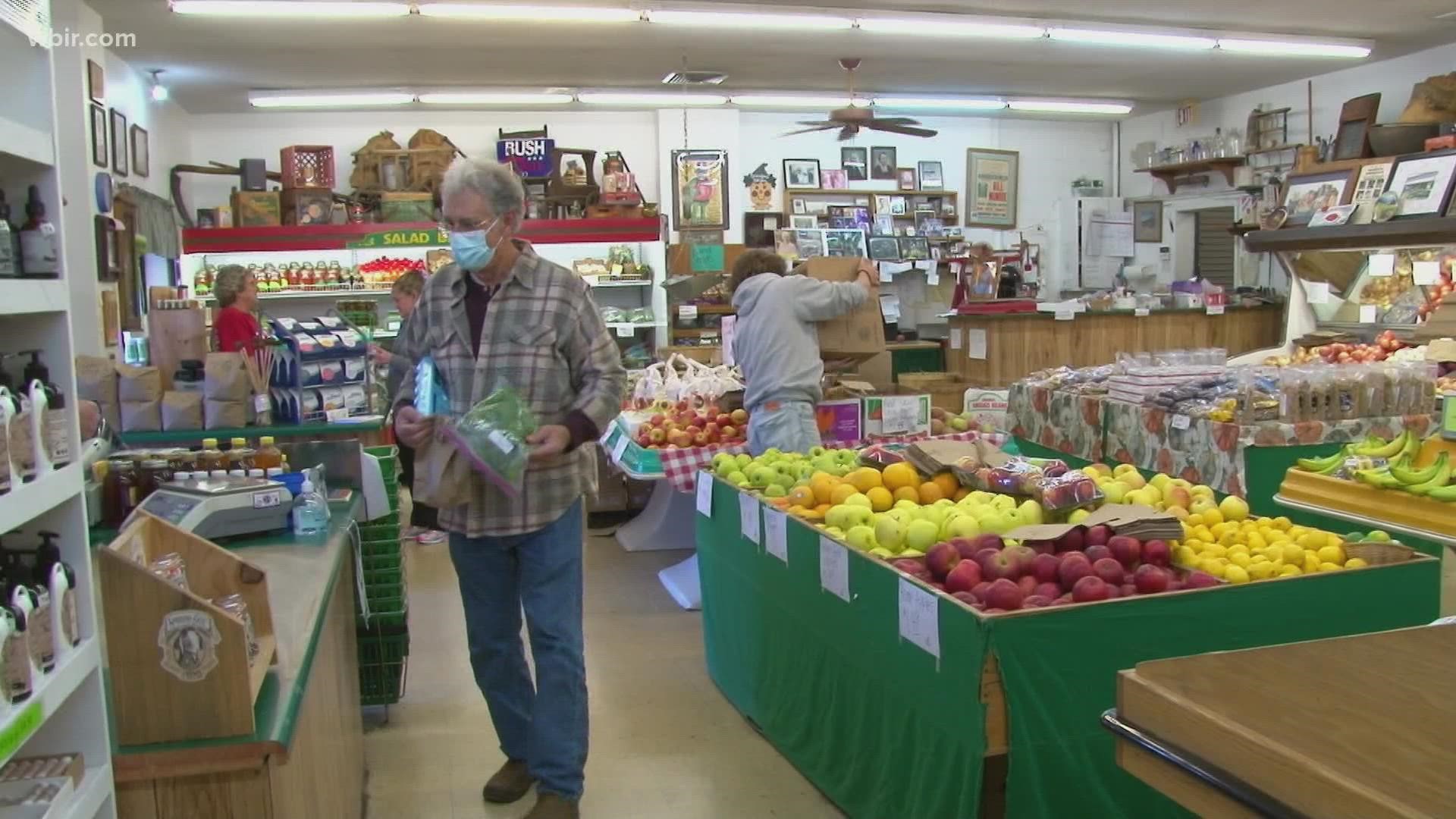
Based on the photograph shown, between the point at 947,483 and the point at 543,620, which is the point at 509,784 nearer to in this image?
the point at 543,620

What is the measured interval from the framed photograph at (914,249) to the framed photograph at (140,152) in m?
7.31

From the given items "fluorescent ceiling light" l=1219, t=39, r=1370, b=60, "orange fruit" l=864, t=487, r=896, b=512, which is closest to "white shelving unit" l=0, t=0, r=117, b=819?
"orange fruit" l=864, t=487, r=896, b=512

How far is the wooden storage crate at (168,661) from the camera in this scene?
5.87ft

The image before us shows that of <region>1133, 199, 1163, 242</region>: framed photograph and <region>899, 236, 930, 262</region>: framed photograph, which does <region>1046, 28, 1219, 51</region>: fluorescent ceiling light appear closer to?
<region>899, 236, 930, 262</region>: framed photograph

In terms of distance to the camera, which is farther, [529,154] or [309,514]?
[529,154]

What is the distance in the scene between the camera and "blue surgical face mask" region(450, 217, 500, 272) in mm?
3102

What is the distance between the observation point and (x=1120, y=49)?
9.80 m

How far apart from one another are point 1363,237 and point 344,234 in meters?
7.99

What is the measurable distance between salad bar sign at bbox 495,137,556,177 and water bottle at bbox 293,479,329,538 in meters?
7.72

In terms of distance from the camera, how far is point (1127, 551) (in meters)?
2.95

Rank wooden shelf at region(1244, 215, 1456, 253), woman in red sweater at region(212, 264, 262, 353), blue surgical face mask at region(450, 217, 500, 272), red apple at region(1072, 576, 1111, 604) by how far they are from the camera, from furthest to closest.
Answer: woman in red sweater at region(212, 264, 262, 353), wooden shelf at region(1244, 215, 1456, 253), blue surgical face mask at region(450, 217, 500, 272), red apple at region(1072, 576, 1111, 604)

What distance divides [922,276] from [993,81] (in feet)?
8.18
